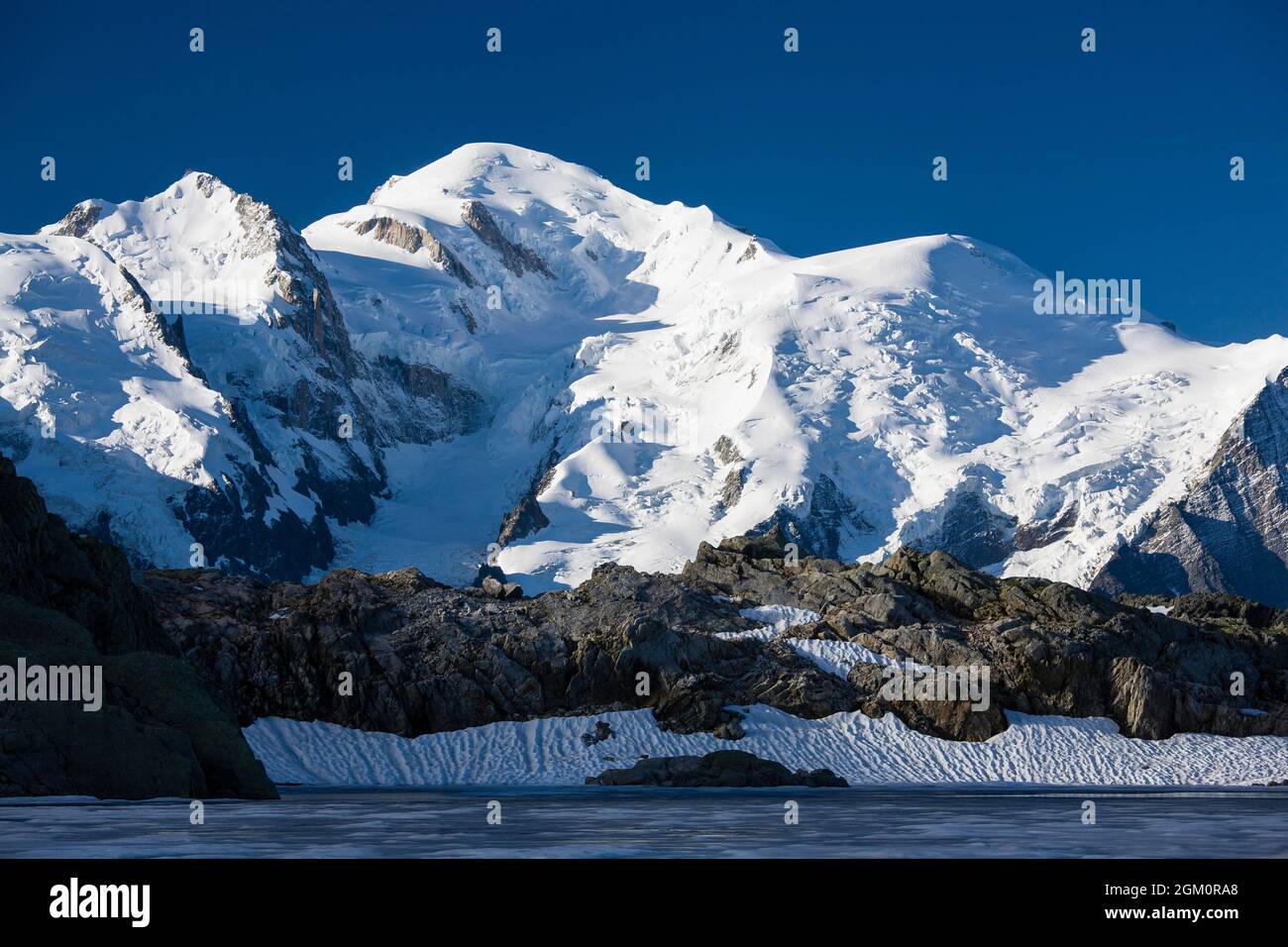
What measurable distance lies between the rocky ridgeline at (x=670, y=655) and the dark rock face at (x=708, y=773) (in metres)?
11.2

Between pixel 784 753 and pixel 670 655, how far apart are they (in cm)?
1071

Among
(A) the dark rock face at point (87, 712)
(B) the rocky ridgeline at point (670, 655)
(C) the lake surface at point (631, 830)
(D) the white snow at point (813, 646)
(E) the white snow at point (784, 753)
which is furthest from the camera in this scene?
(D) the white snow at point (813, 646)

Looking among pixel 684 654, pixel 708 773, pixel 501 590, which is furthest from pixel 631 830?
pixel 501 590

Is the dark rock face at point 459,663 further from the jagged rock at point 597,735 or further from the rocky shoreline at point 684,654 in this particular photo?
the jagged rock at point 597,735

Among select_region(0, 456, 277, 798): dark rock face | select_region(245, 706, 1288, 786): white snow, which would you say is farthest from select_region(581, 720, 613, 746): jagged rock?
select_region(0, 456, 277, 798): dark rock face

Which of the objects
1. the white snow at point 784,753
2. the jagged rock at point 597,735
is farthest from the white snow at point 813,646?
the jagged rock at point 597,735

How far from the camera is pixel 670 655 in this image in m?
93.2

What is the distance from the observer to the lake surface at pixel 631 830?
2398cm

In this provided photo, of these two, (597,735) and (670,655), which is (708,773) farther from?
(670,655)

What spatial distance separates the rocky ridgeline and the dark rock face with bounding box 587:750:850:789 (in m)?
11.2

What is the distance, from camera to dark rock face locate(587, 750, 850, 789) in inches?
2913

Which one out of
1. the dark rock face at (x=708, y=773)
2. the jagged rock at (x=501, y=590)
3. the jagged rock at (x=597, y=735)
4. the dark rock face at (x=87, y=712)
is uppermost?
the jagged rock at (x=501, y=590)

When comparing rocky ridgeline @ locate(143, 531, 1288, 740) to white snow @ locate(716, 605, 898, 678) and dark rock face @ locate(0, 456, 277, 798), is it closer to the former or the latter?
white snow @ locate(716, 605, 898, 678)
